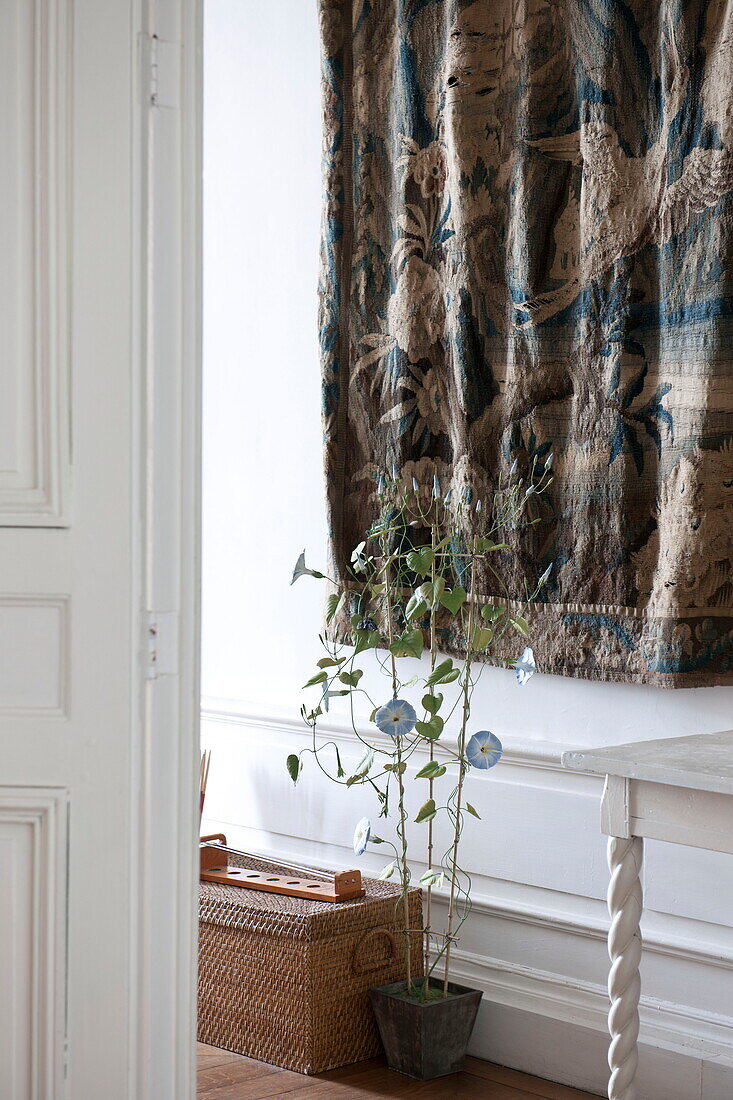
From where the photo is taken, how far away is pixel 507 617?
2.61m

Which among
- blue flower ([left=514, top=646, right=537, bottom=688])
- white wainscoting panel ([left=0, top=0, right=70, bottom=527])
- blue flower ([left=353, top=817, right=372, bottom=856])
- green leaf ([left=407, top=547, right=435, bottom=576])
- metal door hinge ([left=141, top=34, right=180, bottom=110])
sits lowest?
blue flower ([left=353, top=817, right=372, bottom=856])

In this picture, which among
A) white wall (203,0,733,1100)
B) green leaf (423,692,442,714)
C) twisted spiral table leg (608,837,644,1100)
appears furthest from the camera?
green leaf (423,692,442,714)

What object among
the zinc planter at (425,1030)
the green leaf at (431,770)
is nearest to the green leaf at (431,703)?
the green leaf at (431,770)

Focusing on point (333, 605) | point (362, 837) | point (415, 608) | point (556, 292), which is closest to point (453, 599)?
point (415, 608)

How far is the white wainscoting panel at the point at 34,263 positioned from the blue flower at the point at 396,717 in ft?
3.22

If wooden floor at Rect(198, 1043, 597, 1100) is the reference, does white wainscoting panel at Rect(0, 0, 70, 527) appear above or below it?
above

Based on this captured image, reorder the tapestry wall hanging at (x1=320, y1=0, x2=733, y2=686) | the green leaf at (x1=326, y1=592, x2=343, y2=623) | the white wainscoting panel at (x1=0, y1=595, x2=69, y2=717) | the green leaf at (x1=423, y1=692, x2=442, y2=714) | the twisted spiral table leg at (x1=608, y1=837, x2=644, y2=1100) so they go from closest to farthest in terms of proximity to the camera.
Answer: the white wainscoting panel at (x1=0, y1=595, x2=69, y2=717), the twisted spiral table leg at (x1=608, y1=837, x2=644, y2=1100), the tapestry wall hanging at (x1=320, y1=0, x2=733, y2=686), the green leaf at (x1=423, y1=692, x2=442, y2=714), the green leaf at (x1=326, y1=592, x2=343, y2=623)

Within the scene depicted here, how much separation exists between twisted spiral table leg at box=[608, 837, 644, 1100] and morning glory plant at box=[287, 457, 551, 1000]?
64 centimetres

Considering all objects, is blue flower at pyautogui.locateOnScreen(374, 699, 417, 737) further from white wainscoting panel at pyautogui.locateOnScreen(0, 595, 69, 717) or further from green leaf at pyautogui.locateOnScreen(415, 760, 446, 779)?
white wainscoting panel at pyautogui.locateOnScreen(0, 595, 69, 717)

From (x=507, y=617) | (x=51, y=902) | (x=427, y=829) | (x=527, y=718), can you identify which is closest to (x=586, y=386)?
(x=507, y=617)

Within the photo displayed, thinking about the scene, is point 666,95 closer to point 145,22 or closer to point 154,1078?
point 145,22

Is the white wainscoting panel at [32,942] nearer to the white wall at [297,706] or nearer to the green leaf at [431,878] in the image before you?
the green leaf at [431,878]

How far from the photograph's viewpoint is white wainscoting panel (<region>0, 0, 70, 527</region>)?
1.67 m

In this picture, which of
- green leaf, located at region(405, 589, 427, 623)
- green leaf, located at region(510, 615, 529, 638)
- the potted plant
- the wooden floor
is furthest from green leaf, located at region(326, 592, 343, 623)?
the wooden floor
